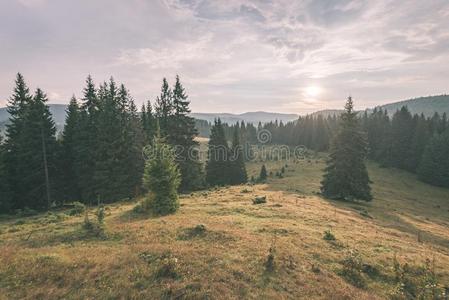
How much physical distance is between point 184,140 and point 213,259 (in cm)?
2918

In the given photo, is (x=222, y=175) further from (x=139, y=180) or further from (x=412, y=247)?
(x=412, y=247)

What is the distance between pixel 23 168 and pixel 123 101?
1718 cm

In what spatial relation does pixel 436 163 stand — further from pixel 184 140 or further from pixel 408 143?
pixel 184 140

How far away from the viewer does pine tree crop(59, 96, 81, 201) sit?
120 ft

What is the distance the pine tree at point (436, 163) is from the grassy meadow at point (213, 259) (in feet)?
169

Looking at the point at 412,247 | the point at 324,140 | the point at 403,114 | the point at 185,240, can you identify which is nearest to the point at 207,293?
the point at 185,240

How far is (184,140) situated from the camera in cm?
3972

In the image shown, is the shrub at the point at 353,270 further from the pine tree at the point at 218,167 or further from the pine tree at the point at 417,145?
the pine tree at the point at 417,145

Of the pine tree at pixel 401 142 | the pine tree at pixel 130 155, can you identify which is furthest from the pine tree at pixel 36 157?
the pine tree at pixel 401 142

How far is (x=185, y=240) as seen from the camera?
1465 cm

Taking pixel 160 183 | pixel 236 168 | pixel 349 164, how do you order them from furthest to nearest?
pixel 236 168 → pixel 349 164 → pixel 160 183

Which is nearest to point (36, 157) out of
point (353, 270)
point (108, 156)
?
point (108, 156)

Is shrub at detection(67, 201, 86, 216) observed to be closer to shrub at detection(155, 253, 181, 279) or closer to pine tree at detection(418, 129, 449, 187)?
shrub at detection(155, 253, 181, 279)

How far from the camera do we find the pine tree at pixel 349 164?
3412 centimetres
